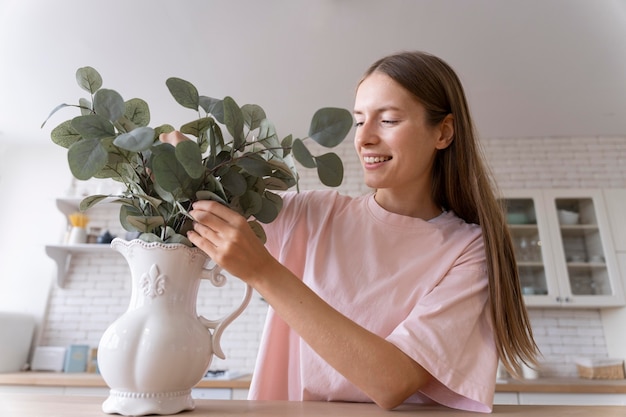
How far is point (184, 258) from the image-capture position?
0.65 metres

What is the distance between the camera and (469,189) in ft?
3.41

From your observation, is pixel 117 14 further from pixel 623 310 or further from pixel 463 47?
pixel 623 310

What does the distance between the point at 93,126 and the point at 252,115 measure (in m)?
0.24

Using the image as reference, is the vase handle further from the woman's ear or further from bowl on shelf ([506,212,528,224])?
bowl on shelf ([506,212,528,224])

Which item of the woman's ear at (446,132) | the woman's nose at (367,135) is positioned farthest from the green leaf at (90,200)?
the woman's ear at (446,132)

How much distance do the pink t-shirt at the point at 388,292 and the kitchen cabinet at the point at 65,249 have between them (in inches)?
118

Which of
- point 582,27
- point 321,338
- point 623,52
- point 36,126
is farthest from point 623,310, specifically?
point 36,126

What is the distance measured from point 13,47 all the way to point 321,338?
9.94 feet

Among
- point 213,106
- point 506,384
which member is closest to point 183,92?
point 213,106

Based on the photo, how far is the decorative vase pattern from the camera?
0.59 meters

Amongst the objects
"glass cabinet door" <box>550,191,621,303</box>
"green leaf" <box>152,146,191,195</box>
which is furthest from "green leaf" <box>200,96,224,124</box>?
"glass cabinet door" <box>550,191,621,303</box>

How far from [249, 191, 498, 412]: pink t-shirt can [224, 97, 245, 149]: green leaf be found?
1.23ft

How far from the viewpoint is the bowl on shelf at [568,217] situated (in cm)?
345

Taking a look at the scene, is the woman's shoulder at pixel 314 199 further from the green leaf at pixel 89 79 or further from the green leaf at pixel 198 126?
the green leaf at pixel 89 79
